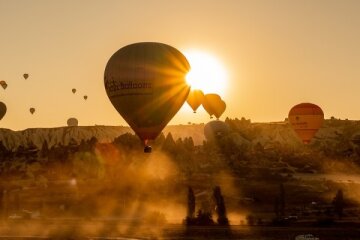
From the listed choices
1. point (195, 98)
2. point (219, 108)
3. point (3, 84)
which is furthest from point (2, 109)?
point (219, 108)

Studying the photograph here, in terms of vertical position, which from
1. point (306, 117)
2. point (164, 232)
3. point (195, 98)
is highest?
Result: point (195, 98)

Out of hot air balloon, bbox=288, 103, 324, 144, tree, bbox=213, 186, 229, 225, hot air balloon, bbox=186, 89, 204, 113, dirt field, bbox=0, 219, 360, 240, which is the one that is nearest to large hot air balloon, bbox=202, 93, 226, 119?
hot air balloon, bbox=186, 89, 204, 113

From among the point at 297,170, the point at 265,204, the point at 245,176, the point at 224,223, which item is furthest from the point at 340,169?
the point at 224,223

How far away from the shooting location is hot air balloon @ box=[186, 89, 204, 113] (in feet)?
523

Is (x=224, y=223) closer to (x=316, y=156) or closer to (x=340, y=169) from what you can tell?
(x=340, y=169)

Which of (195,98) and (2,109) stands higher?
(195,98)

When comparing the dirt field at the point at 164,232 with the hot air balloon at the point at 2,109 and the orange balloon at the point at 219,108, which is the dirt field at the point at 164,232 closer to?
the hot air balloon at the point at 2,109

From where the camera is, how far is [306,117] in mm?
130375

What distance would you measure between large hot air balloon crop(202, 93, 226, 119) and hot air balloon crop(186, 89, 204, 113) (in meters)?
5.54

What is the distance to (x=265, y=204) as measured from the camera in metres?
104

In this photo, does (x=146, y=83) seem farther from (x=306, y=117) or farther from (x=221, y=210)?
(x=306, y=117)

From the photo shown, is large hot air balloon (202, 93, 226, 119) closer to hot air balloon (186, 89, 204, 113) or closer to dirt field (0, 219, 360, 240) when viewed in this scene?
hot air balloon (186, 89, 204, 113)

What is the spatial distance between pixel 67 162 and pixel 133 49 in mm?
102264

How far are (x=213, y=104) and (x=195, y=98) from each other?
16.4m
